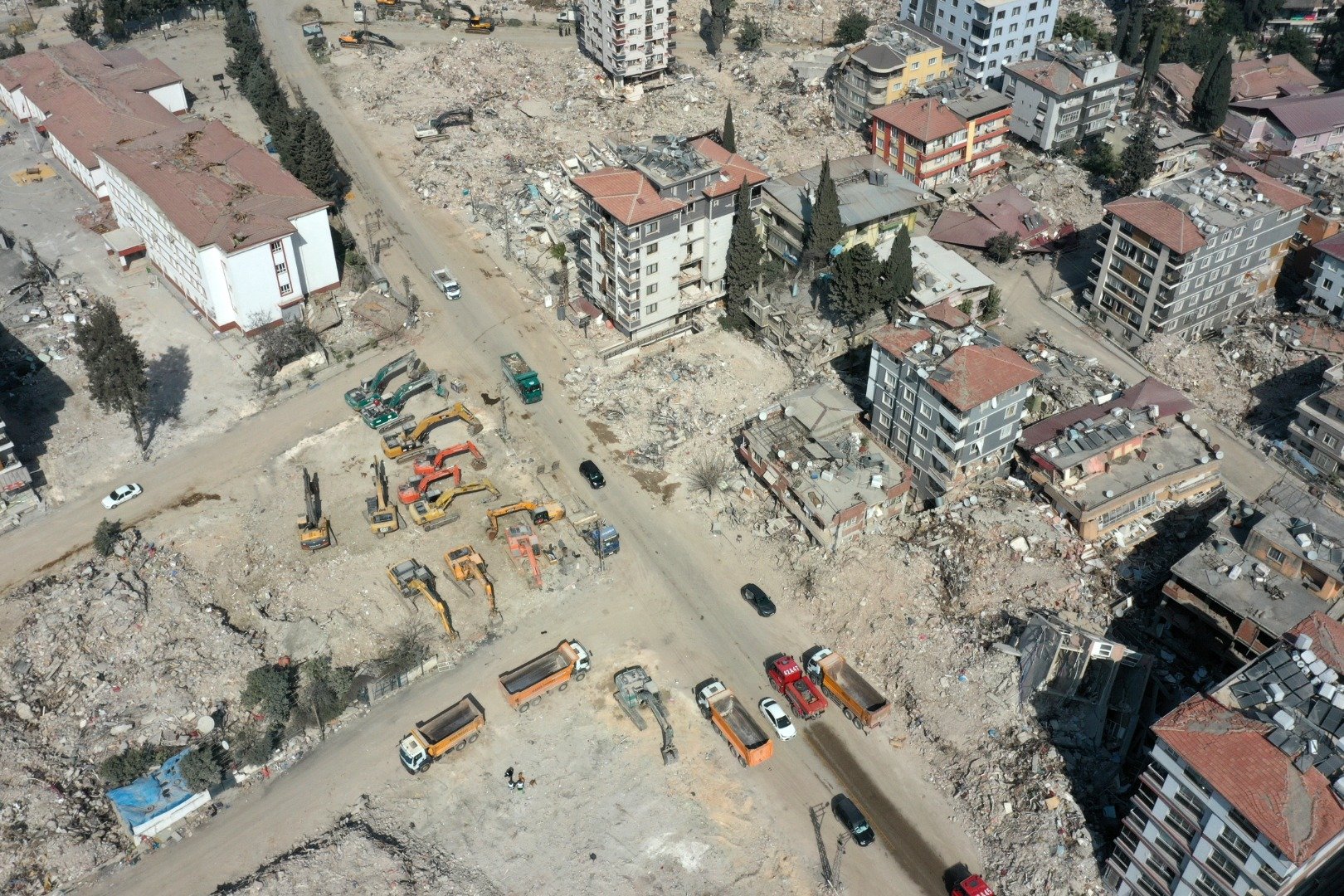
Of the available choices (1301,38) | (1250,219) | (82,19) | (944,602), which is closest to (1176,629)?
(944,602)

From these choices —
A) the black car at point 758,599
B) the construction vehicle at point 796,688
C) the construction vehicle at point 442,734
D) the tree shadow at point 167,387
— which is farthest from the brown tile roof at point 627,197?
the construction vehicle at point 442,734

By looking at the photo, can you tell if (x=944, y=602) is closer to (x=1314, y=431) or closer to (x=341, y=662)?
(x=1314, y=431)

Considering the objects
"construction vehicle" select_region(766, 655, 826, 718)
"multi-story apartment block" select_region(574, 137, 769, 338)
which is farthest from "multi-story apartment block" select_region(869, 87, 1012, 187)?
"construction vehicle" select_region(766, 655, 826, 718)

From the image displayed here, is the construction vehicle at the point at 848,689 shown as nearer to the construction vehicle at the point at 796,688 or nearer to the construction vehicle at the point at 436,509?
the construction vehicle at the point at 796,688

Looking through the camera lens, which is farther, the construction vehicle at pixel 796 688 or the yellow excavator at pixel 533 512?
the yellow excavator at pixel 533 512

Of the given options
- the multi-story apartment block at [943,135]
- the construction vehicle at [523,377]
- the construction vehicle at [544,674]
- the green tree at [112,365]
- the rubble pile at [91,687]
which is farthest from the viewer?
the multi-story apartment block at [943,135]

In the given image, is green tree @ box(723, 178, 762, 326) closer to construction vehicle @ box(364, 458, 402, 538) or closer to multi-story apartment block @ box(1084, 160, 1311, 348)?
multi-story apartment block @ box(1084, 160, 1311, 348)

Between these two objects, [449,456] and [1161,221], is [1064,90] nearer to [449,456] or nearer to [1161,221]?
[1161,221]
